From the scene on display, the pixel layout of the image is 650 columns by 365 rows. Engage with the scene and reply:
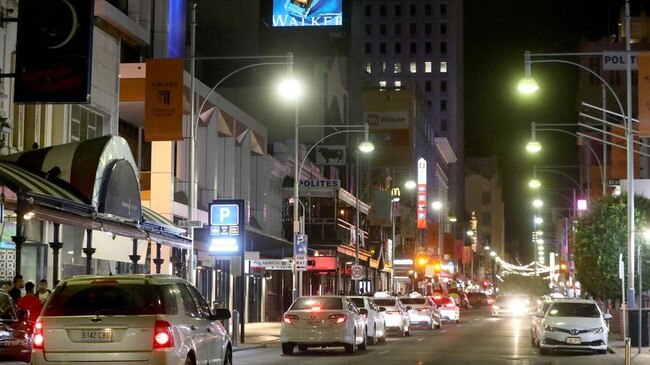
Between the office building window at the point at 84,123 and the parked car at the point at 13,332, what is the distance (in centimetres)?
1449

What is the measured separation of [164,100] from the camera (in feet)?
96.8

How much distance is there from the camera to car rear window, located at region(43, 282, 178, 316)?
1436cm

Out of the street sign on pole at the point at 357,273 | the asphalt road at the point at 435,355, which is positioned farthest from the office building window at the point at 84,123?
the street sign on pole at the point at 357,273

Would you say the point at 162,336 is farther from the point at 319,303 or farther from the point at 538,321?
the point at 538,321

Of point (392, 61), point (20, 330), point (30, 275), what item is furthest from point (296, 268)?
point (392, 61)

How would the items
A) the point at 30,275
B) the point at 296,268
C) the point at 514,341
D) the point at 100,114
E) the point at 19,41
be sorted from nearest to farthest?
the point at 19,41
the point at 30,275
the point at 100,114
the point at 514,341
the point at 296,268

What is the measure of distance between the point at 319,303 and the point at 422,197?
278 ft

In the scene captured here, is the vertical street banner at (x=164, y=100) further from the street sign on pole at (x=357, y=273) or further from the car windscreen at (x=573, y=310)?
the street sign on pole at (x=357, y=273)

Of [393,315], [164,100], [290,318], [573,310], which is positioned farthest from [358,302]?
[164,100]

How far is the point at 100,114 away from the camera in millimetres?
34938

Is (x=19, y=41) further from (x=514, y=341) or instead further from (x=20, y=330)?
(x=514, y=341)

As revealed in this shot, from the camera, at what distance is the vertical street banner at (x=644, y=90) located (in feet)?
88.2

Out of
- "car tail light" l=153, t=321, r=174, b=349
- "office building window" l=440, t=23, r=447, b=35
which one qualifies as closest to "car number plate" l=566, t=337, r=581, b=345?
"car tail light" l=153, t=321, r=174, b=349

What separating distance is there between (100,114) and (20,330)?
16738 millimetres
